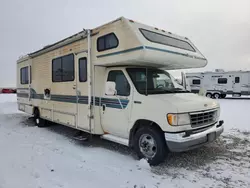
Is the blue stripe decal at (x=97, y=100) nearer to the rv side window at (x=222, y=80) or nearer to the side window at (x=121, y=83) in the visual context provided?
the side window at (x=121, y=83)

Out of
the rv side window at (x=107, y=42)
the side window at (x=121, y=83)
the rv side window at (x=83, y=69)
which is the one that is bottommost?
the side window at (x=121, y=83)

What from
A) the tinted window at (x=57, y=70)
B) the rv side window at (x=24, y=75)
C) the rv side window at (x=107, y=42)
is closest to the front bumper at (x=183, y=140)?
the rv side window at (x=107, y=42)

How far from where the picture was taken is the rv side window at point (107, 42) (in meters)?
5.04

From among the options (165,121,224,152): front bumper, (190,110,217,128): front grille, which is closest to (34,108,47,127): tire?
(165,121,224,152): front bumper

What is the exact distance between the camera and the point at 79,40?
6129 millimetres

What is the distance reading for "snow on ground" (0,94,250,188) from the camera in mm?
3795

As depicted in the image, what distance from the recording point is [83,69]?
5992 mm

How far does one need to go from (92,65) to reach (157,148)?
2675mm

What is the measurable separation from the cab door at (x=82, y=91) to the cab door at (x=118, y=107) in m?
0.57

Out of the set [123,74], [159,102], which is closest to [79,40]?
[123,74]

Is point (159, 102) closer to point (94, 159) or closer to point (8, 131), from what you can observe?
point (94, 159)

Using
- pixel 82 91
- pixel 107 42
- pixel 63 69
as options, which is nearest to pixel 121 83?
pixel 107 42

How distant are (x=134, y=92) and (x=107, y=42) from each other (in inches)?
56.5

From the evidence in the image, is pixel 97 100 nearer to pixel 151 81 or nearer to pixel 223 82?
pixel 151 81
